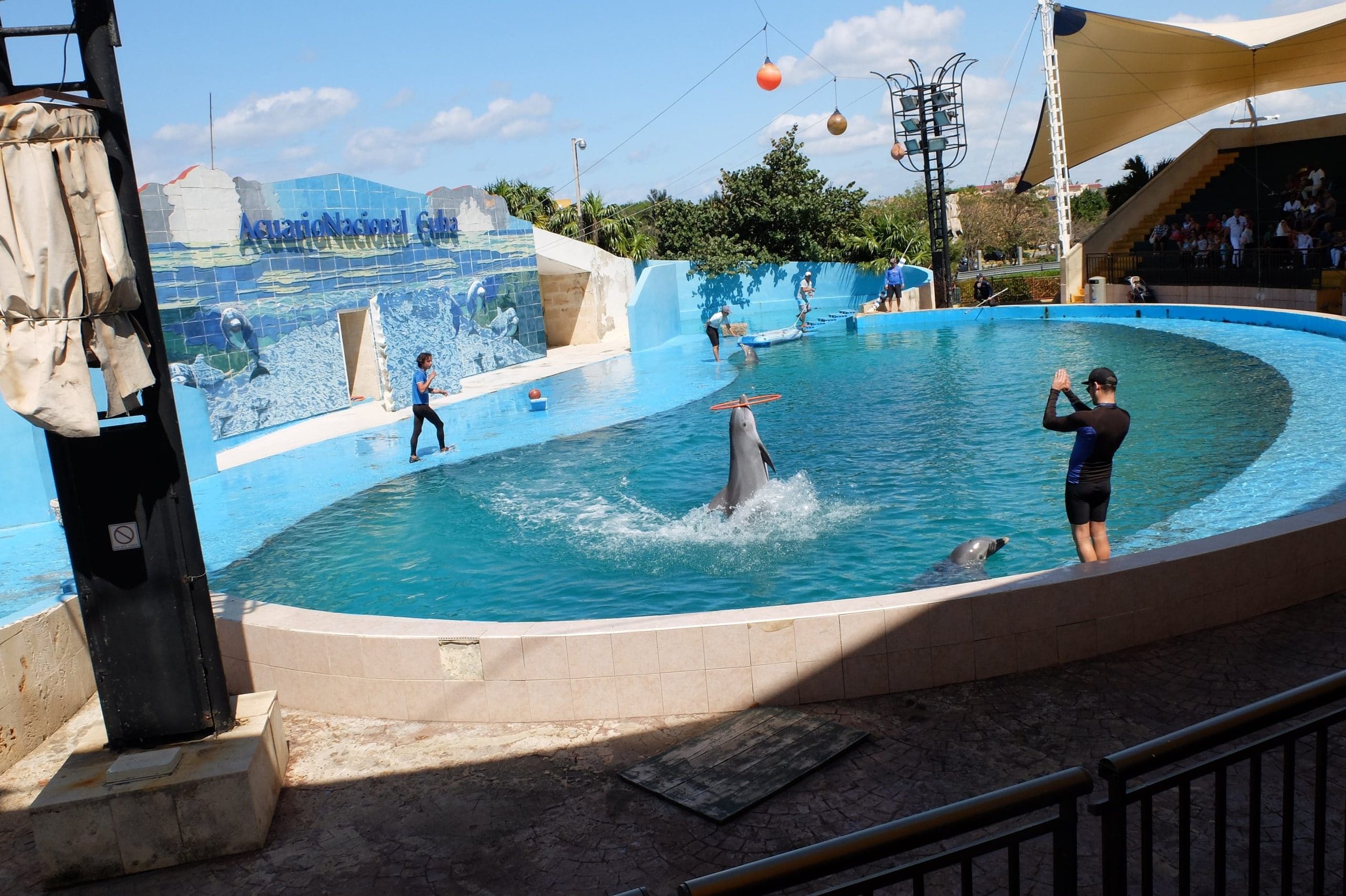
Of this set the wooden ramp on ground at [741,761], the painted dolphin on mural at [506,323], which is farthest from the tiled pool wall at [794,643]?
the painted dolphin on mural at [506,323]

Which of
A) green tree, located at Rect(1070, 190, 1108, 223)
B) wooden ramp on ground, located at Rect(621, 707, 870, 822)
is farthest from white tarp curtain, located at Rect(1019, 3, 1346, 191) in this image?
green tree, located at Rect(1070, 190, 1108, 223)

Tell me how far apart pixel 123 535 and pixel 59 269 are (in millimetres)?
1176

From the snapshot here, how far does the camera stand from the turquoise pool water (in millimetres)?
8477

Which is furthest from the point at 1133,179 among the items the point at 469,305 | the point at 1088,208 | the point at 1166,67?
the point at 1088,208

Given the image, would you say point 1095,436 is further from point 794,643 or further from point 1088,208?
point 1088,208

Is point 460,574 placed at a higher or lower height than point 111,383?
lower

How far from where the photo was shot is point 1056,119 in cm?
2548

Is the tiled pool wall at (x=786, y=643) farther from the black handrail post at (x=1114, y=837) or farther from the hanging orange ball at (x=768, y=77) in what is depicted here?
the hanging orange ball at (x=768, y=77)

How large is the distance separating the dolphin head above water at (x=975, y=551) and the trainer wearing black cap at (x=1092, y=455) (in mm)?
1315

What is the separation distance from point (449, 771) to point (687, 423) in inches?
418

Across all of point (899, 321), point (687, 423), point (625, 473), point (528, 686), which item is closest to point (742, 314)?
point (899, 321)

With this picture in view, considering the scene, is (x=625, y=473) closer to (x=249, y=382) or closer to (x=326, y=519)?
(x=326, y=519)

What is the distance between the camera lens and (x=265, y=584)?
31.0ft

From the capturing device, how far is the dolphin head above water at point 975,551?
812cm
